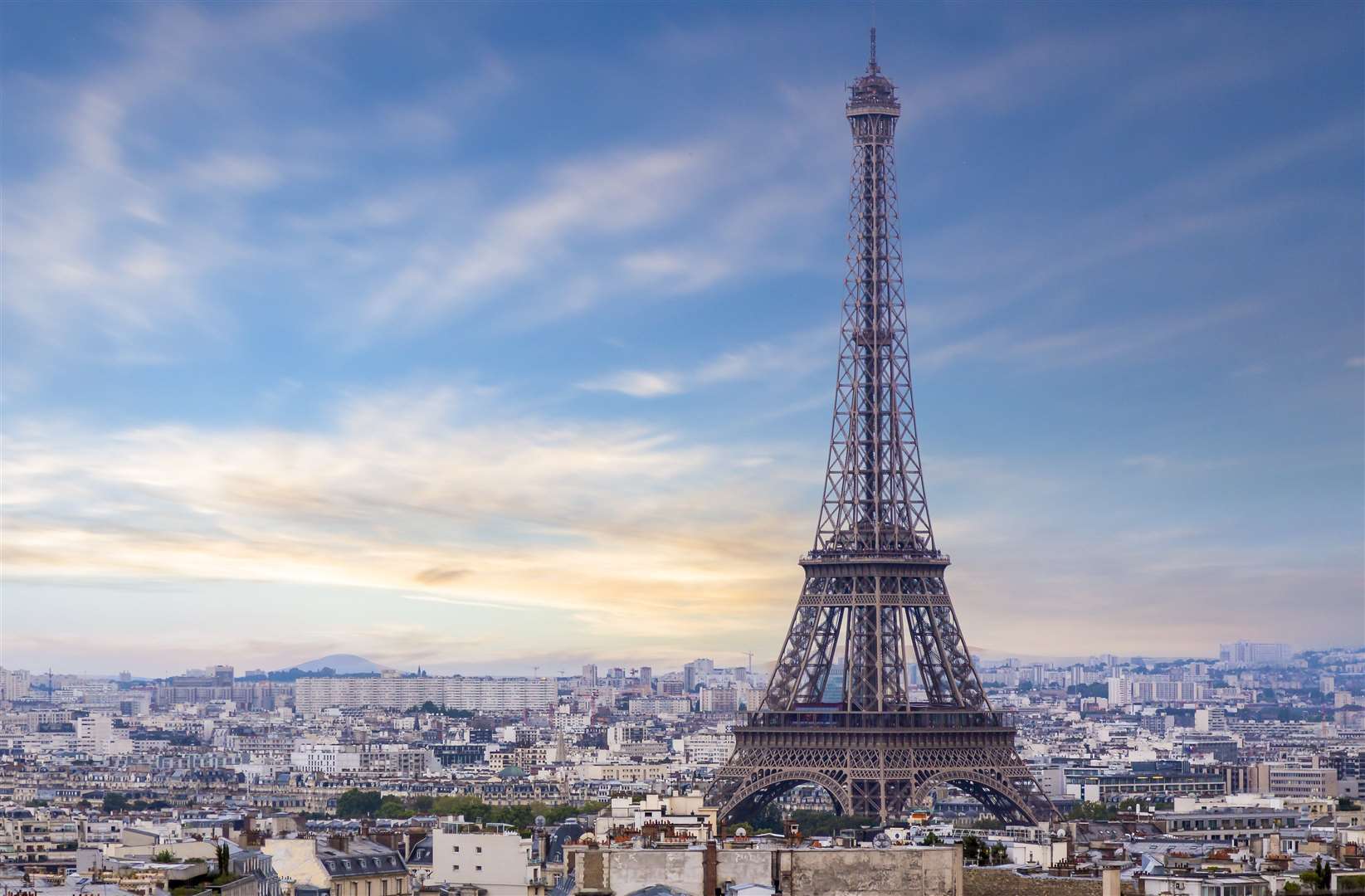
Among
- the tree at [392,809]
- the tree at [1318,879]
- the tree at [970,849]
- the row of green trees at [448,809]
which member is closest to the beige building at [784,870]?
the tree at [970,849]

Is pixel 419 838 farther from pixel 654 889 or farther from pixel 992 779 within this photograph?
pixel 654 889

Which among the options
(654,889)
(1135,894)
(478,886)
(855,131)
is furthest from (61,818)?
(654,889)

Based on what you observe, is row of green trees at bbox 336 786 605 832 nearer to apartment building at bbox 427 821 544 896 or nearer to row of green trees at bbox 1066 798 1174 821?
row of green trees at bbox 1066 798 1174 821

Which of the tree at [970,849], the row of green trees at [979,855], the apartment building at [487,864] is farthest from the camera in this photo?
the apartment building at [487,864]

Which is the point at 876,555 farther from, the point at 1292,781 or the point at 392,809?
the point at 1292,781

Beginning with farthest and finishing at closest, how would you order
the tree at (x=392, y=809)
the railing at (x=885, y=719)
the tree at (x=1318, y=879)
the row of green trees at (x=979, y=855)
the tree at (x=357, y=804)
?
the tree at (x=357, y=804), the tree at (x=392, y=809), the railing at (x=885, y=719), the row of green trees at (x=979, y=855), the tree at (x=1318, y=879)

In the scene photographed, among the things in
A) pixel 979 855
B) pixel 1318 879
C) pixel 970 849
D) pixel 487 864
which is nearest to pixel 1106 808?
pixel 487 864

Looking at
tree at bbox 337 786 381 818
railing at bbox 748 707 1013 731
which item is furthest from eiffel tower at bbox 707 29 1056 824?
tree at bbox 337 786 381 818

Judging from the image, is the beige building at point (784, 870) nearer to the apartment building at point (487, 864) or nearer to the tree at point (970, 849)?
the tree at point (970, 849)
